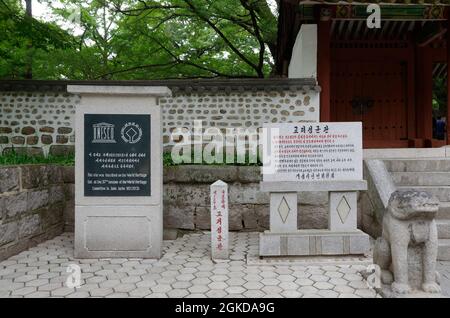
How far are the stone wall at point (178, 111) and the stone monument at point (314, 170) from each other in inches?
140

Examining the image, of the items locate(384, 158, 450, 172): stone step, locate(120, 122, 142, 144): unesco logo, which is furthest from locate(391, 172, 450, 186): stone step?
locate(120, 122, 142, 144): unesco logo

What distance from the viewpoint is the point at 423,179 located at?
6.23 meters

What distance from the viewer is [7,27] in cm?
867

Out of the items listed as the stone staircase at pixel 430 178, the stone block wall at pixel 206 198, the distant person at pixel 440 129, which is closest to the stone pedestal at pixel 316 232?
the stone staircase at pixel 430 178

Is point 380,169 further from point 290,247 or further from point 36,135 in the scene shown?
point 36,135

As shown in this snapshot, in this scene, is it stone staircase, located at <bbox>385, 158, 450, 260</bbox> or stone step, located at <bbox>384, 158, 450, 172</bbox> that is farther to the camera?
stone step, located at <bbox>384, 158, 450, 172</bbox>

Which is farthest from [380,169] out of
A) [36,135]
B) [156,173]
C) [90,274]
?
[36,135]

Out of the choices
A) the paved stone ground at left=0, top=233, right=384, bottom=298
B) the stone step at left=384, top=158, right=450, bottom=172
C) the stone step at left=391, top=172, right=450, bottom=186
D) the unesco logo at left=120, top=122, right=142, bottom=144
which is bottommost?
the paved stone ground at left=0, top=233, right=384, bottom=298

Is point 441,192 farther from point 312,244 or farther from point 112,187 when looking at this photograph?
point 112,187

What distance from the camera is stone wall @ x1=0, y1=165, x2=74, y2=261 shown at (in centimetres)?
503

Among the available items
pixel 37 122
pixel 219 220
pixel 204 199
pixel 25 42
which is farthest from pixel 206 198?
pixel 25 42

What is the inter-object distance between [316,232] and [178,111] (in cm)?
502

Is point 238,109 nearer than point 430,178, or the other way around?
point 430,178

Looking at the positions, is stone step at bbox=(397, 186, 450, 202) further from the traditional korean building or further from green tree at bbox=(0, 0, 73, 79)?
green tree at bbox=(0, 0, 73, 79)
